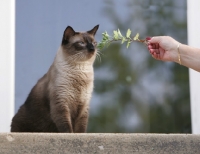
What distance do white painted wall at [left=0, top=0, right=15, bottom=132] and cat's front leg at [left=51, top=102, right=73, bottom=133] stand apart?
90cm

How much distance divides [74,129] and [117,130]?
5.29ft

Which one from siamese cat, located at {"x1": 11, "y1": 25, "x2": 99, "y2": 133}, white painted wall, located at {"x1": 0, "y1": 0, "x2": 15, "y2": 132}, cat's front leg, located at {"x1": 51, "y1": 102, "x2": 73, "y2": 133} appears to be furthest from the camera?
white painted wall, located at {"x1": 0, "y1": 0, "x2": 15, "y2": 132}

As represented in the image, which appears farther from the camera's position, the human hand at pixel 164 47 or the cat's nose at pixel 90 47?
the cat's nose at pixel 90 47

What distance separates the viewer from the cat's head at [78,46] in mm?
4438

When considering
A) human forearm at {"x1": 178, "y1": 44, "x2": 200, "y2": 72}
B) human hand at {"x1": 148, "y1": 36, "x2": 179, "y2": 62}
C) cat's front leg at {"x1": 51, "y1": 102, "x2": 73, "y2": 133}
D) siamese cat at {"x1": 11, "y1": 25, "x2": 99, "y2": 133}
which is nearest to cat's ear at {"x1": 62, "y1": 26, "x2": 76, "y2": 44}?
siamese cat at {"x1": 11, "y1": 25, "x2": 99, "y2": 133}

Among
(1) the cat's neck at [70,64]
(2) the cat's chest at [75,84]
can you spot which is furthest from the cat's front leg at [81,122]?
(1) the cat's neck at [70,64]

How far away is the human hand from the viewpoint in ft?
11.2

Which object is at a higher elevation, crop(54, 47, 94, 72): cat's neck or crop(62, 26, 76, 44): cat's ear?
crop(62, 26, 76, 44): cat's ear

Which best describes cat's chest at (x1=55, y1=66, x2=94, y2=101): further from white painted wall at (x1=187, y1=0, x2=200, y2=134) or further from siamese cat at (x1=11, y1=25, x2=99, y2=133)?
white painted wall at (x1=187, y1=0, x2=200, y2=134)

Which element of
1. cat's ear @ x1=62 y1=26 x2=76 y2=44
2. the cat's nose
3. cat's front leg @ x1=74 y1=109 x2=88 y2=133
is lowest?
cat's front leg @ x1=74 y1=109 x2=88 y2=133

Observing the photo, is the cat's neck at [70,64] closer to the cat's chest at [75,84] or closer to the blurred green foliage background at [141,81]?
the cat's chest at [75,84]

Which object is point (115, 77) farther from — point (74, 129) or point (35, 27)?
point (74, 129)

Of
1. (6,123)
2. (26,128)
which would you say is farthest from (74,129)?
(6,123)

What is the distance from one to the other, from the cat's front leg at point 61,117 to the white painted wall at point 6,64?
899mm
